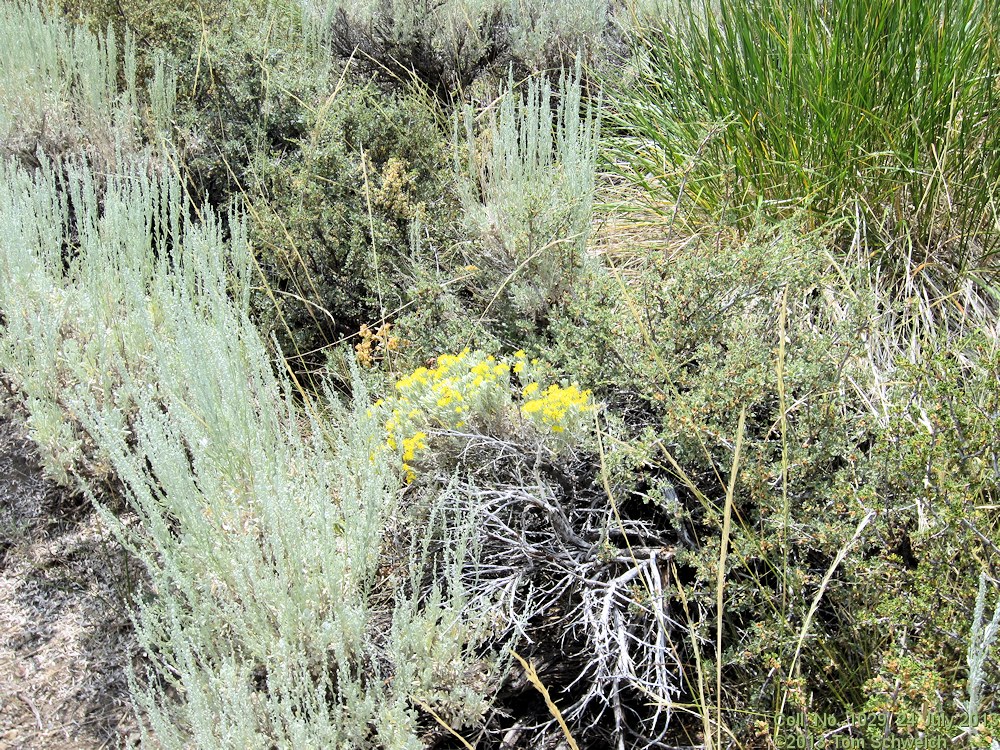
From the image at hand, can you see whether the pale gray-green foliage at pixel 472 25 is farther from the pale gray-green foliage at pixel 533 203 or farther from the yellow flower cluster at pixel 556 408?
the yellow flower cluster at pixel 556 408

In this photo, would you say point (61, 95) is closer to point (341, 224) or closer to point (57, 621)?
point (341, 224)

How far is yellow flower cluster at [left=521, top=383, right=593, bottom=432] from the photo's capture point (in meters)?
2.25

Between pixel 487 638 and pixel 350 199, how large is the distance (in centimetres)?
226

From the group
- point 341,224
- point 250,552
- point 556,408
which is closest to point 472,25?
point 341,224

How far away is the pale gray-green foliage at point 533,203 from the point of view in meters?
3.07

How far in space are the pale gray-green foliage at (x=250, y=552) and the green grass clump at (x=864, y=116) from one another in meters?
1.50

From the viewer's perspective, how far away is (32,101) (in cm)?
423

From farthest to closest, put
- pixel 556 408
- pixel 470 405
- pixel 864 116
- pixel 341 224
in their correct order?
pixel 341 224
pixel 864 116
pixel 470 405
pixel 556 408

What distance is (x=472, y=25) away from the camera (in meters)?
4.75

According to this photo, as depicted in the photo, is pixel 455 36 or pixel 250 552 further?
pixel 455 36

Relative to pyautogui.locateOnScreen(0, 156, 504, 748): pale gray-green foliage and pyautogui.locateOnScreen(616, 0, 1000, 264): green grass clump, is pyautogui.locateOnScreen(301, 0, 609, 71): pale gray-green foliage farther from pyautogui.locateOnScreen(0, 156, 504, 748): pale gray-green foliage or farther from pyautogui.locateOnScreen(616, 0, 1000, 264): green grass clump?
pyautogui.locateOnScreen(0, 156, 504, 748): pale gray-green foliage

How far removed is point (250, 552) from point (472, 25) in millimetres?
3809

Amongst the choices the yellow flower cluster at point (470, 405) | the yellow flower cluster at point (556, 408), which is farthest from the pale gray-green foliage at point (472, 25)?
the yellow flower cluster at point (556, 408)

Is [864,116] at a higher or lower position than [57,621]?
higher
